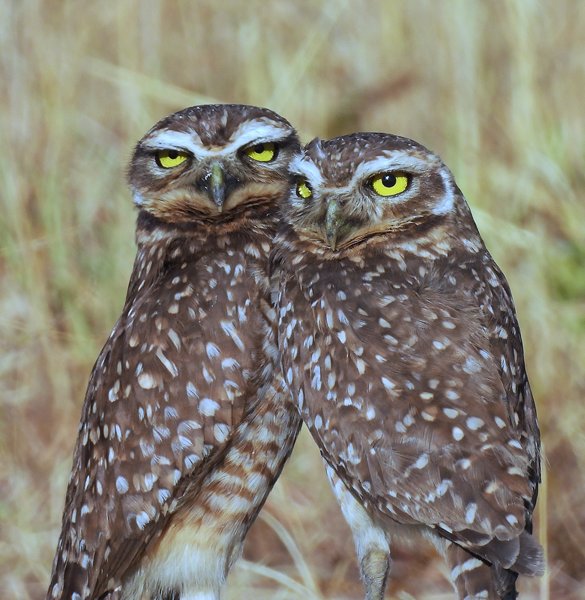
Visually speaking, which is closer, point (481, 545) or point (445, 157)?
point (481, 545)

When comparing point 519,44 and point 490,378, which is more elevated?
point 519,44

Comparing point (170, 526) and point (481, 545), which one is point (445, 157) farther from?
point (481, 545)

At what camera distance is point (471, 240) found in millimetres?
3525

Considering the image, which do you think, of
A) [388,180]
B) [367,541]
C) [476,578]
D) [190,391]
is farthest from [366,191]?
[476,578]

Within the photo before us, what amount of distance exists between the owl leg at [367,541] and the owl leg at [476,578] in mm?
325

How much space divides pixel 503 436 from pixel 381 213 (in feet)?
2.29

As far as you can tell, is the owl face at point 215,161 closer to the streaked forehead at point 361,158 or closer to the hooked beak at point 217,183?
the hooked beak at point 217,183

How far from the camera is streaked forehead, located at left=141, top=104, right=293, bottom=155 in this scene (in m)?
3.58

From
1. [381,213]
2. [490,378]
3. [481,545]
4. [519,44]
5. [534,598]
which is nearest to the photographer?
[481,545]

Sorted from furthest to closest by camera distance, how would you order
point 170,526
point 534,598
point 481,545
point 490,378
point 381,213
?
Result: 1. point 534,598
2. point 170,526
3. point 381,213
4. point 490,378
5. point 481,545

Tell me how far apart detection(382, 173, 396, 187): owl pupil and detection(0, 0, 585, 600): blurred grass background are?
68.7 inches

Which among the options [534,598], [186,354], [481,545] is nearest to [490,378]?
[481,545]

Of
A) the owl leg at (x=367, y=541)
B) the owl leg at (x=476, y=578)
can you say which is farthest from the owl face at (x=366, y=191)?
the owl leg at (x=476, y=578)

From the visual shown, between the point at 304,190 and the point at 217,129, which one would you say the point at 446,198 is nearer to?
the point at 304,190
